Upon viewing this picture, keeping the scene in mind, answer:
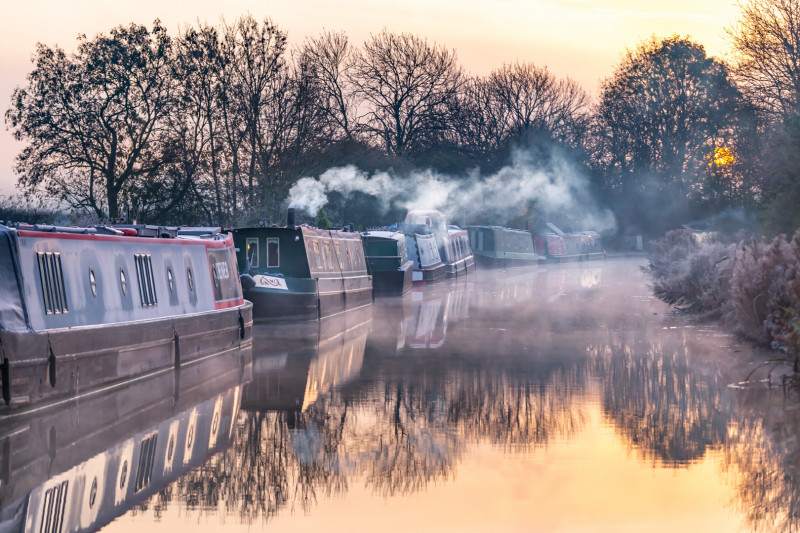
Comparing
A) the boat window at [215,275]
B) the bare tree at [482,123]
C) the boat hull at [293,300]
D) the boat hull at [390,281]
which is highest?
the bare tree at [482,123]

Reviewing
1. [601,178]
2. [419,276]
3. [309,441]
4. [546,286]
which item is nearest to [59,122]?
[419,276]

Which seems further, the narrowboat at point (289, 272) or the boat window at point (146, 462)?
the narrowboat at point (289, 272)

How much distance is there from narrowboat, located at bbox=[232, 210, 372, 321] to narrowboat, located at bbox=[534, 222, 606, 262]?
1913 inches

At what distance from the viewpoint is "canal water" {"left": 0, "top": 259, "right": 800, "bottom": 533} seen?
27.9 ft

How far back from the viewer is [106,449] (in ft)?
36.1

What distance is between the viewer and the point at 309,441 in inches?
448

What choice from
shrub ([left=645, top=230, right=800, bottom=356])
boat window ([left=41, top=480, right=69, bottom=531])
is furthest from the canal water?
shrub ([left=645, top=230, right=800, bottom=356])

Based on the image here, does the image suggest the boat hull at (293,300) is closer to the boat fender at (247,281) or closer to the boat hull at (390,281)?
the boat fender at (247,281)

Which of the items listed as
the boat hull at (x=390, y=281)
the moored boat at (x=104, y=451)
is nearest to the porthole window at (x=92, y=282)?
the moored boat at (x=104, y=451)

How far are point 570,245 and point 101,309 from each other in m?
66.2

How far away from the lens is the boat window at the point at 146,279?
55.9 ft

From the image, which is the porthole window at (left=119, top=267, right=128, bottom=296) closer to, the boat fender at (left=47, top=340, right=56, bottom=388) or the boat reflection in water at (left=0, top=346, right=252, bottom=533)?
the boat reflection in water at (left=0, top=346, right=252, bottom=533)

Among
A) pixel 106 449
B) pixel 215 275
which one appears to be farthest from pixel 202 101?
pixel 106 449

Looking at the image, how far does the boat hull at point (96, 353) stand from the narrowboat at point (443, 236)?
2852cm
